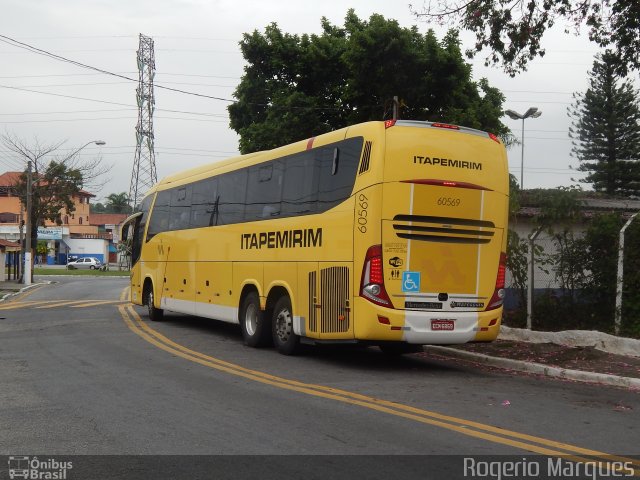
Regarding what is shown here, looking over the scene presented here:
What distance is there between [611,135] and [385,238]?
148 feet

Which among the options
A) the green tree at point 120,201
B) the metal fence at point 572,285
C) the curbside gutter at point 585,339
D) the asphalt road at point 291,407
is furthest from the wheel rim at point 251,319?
the green tree at point 120,201

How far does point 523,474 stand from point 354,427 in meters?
1.92

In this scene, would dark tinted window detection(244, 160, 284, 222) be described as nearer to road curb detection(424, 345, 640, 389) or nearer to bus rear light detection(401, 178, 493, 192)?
bus rear light detection(401, 178, 493, 192)

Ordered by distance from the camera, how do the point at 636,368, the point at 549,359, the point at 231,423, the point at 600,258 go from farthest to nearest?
the point at 600,258 → the point at 549,359 → the point at 636,368 → the point at 231,423

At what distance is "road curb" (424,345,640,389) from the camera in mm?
9945

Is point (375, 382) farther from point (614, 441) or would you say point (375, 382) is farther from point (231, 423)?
point (614, 441)

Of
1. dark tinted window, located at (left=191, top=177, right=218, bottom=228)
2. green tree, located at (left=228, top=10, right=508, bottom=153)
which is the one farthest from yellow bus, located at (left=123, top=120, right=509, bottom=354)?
green tree, located at (left=228, top=10, right=508, bottom=153)

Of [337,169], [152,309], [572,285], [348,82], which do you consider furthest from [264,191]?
[348,82]

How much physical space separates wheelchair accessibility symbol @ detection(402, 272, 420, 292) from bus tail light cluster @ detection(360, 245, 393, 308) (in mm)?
329

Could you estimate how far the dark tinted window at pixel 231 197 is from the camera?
48.7 ft

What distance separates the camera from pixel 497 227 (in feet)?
37.6

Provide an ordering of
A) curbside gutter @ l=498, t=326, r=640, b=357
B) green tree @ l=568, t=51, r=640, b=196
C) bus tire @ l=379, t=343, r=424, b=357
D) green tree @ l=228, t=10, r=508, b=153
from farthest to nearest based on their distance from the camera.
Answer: green tree @ l=568, t=51, r=640, b=196 < green tree @ l=228, t=10, r=508, b=153 < bus tire @ l=379, t=343, r=424, b=357 < curbside gutter @ l=498, t=326, r=640, b=357

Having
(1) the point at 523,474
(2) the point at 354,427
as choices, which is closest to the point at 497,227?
(2) the point at 354,427

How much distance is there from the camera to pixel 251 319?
14141 mm
